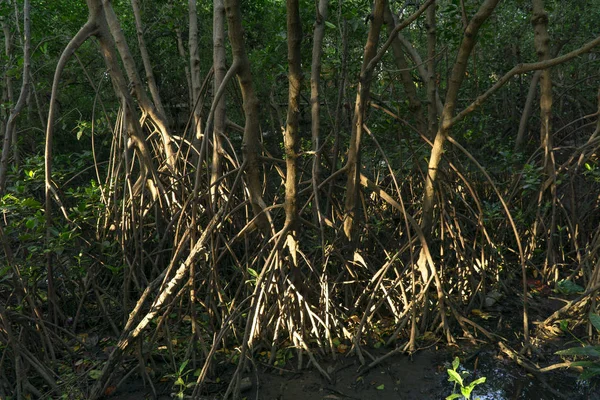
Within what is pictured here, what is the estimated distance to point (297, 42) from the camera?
3295 mm

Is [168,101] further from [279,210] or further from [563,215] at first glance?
[563,215]

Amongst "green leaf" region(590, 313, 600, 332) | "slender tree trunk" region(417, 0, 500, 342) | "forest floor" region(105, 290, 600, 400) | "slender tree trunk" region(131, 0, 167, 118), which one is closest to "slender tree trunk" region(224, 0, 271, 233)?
"forest floor" region(105, 290, 600, 400)

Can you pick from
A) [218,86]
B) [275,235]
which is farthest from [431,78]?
[275,235]

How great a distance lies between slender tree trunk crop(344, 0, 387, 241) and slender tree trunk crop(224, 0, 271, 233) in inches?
23.4

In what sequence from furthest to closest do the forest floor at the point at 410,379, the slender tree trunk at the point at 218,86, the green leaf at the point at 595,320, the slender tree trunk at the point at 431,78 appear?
the slender tree trunk at the point at 431,78
the slender tree trunk at the point at 218,86
the forest floor at the point at 410,379
the green leaf at the point at 595,320

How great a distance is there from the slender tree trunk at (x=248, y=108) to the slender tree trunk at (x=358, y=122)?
1.95 ft

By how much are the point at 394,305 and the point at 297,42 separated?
1890 millimetres

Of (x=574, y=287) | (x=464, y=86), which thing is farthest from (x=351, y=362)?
(x=464, y=86)

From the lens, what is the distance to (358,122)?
3941 mm

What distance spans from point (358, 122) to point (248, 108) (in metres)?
0.75

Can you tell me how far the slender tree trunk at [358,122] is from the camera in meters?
3.80

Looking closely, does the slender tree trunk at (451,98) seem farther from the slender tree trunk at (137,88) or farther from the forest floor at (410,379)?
the slender tree trunk at (137,88)

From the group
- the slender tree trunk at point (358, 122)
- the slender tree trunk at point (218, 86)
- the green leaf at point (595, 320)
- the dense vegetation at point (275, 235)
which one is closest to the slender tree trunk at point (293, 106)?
the dense vegetation at point (275, 235)

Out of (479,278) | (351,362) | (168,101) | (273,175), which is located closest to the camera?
(351,362)
